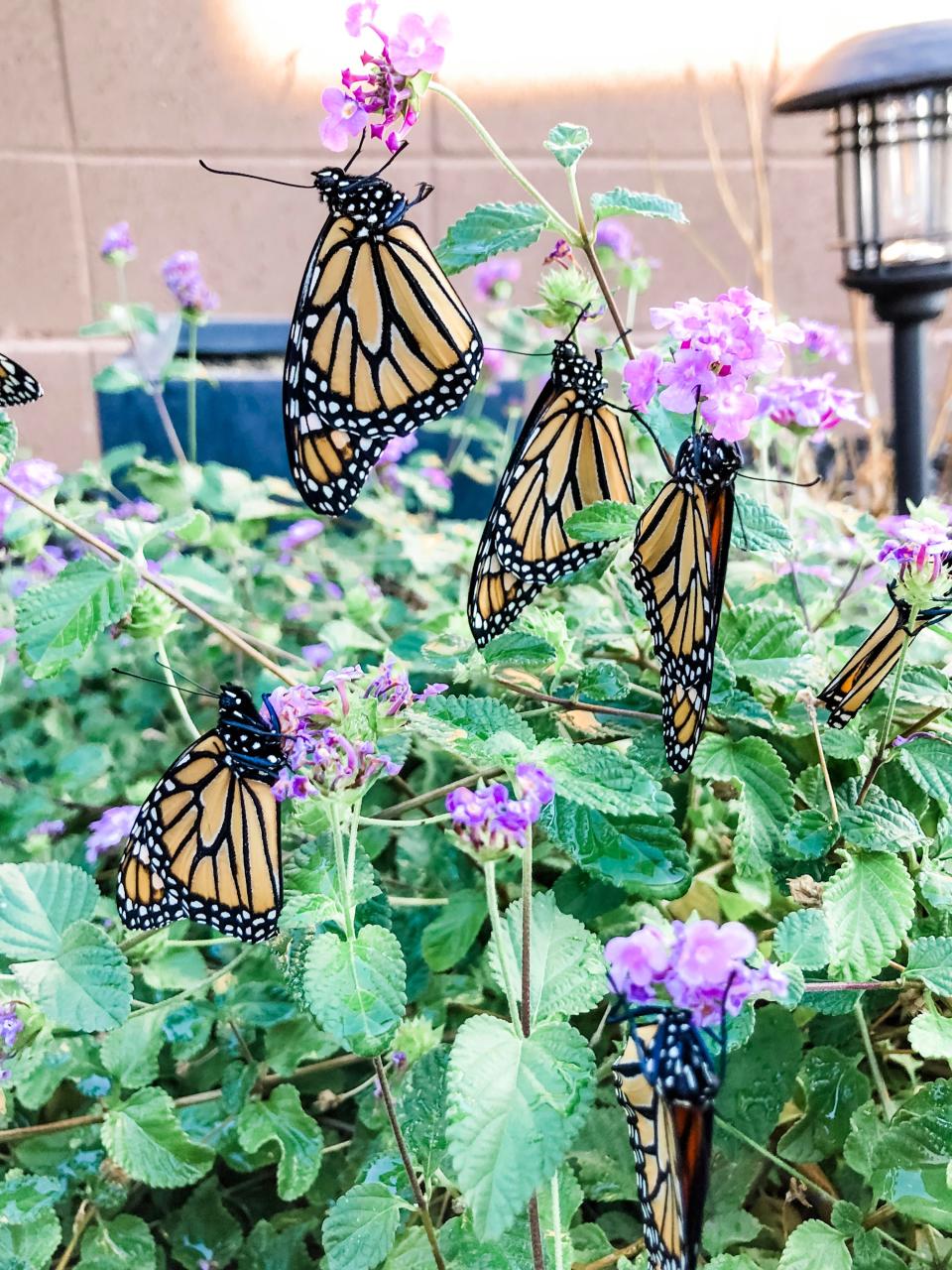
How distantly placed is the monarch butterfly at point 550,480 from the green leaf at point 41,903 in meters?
0.38

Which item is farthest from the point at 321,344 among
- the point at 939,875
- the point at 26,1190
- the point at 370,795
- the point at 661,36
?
the point at 661,36

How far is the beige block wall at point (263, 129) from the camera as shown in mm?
2744

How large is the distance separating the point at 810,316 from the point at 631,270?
1.89 m

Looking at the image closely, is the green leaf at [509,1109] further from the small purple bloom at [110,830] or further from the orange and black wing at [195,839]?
the small purple bloom at [110,830]

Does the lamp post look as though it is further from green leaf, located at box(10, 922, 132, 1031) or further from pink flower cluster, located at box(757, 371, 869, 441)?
green leaf, located at box(10, 922, 132, 1031)

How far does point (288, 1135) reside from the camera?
2.79ft

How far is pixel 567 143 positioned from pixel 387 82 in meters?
0.17

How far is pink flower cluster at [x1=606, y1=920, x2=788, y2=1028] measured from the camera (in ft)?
1.54

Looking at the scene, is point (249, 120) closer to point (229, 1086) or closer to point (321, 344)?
point (321, 344)

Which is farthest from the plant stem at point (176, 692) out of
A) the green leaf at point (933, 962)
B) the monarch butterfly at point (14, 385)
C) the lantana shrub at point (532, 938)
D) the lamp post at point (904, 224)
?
the lamp post at point (904, 224)

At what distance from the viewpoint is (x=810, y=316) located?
330 cm

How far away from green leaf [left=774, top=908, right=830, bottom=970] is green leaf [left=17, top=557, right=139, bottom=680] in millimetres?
542

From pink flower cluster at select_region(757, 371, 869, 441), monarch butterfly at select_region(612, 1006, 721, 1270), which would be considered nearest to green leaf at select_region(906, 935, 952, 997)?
monarch butterfly at select_region(612, 1006, 721, 1270)

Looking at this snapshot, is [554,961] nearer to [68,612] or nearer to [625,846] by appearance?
[625,846]
